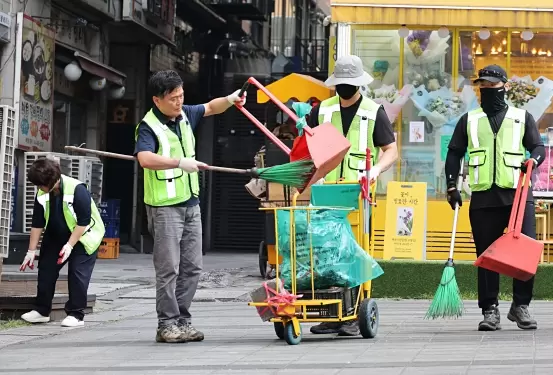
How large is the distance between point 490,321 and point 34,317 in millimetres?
3658

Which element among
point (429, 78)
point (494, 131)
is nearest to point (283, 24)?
point (429, 78)


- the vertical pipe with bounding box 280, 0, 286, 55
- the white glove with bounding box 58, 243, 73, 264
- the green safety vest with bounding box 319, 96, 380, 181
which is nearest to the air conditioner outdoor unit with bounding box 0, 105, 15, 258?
the white glove with bounding box 58, 243, 73, 264

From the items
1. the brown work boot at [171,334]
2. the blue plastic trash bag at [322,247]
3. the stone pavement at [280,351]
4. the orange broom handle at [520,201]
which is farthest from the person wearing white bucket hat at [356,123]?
the brown work boot at [171,334]

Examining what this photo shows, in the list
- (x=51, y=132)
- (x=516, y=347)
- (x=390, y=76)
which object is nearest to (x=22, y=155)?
(x=51, y=132)

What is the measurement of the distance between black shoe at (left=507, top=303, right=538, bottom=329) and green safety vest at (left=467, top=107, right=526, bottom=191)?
90 cm

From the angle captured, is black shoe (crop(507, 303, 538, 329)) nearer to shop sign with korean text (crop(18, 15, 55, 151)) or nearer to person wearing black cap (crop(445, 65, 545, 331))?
person wearing black cap (crop(445, 65, 545, 331))

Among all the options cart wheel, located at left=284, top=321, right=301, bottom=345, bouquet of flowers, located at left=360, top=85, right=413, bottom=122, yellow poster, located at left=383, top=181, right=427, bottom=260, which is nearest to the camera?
cart wheel, located at left=284, top=321, right=301, bottom=345

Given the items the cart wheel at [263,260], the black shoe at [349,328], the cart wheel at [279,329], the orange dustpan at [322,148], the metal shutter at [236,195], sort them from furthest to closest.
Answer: the metal shutter at [236,195] < the cart wheel at [263,260] < the black shoe at [349,328] < the cart wheel at [279,329] < the orange dustpan at [322,148]

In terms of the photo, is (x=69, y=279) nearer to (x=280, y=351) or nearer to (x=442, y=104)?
(x=280, y=351)

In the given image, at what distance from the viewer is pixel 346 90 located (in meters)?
9.23

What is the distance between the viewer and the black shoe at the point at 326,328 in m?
9.02

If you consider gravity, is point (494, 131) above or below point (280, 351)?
above

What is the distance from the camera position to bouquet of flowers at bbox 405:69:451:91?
1566cm

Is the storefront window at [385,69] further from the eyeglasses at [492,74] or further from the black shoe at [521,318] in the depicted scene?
the black shoe at [521,318]
